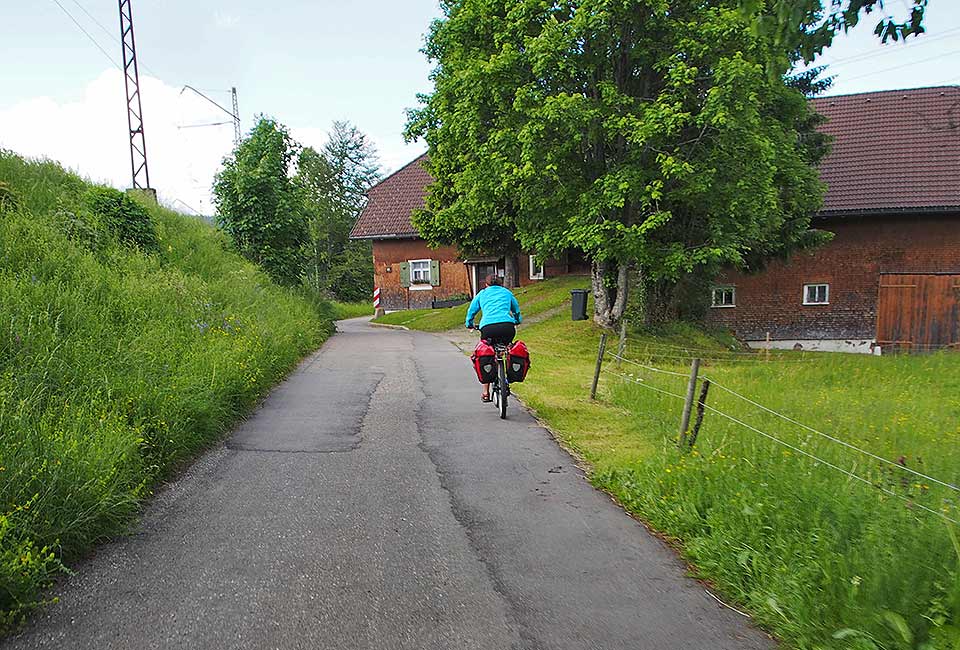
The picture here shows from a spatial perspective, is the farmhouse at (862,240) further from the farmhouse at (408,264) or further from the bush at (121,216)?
the bush at (121,216)

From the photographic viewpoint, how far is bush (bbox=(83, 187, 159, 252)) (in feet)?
41.6

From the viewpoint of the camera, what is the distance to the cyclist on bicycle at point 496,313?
8938mm

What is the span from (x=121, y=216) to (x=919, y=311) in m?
22.2

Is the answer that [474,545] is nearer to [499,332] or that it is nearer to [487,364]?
[487,364]

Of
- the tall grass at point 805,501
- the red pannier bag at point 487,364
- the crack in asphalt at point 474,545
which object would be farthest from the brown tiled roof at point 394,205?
the crack in asphalt at point 474,545

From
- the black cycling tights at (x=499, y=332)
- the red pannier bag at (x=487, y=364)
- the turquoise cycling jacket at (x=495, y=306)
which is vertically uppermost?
the turquoise cycling jacket at (x=495, y=306)

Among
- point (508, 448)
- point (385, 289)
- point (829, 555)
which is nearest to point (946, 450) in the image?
point (829, 555)

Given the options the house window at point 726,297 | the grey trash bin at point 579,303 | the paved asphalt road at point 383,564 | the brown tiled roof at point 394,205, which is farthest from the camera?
the brown tiled roof at point 394,205

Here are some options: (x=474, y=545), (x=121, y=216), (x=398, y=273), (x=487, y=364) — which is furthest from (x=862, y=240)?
(x=474, y=545)

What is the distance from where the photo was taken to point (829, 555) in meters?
3.41

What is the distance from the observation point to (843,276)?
24781 millimetres

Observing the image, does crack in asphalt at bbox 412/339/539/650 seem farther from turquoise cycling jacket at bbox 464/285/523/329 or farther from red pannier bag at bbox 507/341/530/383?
turquoise cycling jacket at bbox 464/285/523/329

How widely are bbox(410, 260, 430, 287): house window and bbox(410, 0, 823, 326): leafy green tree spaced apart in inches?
728

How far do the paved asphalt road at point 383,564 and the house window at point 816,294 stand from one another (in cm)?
2152
